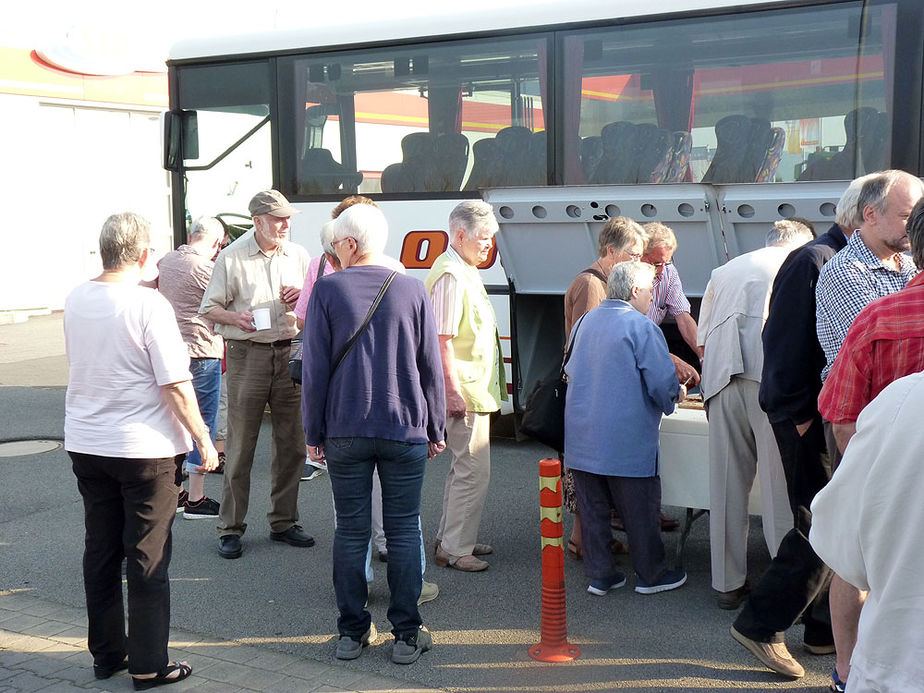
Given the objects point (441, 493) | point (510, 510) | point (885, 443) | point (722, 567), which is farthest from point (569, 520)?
point (885, 443)

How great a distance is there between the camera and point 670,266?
6.50m

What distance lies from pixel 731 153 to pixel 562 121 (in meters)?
1.30

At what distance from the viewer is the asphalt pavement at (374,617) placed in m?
4.10

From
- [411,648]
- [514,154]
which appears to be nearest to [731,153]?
[514,154]

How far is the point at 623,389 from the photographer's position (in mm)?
4844

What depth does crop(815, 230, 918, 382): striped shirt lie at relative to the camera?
365 centimetres

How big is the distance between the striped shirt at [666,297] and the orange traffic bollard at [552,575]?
8.10ft

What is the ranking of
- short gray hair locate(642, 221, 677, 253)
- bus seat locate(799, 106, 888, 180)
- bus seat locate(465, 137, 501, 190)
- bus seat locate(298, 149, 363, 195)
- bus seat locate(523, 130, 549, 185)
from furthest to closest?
1. bus seat locate(298, 149, 363, 195)
2. bus seat locate(465, 137, 501, 190)
3. bus seat locate(523, 130, 549, 185)
4. bus seat locate(799, 106, 888, 180)
5. short gray hair locate(642, 221, 677, 253)

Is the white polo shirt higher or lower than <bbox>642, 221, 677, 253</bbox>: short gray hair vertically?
lower

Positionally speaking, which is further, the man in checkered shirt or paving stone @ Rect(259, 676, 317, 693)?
paving stone @ Rect(259, 676, 317, 693)

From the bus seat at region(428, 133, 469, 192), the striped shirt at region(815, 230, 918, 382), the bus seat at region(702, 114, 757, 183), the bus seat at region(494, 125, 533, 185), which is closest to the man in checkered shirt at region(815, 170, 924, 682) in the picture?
the striped shirt at region(815, 230, 918, 382)

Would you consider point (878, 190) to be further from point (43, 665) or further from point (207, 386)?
point (207, 386)

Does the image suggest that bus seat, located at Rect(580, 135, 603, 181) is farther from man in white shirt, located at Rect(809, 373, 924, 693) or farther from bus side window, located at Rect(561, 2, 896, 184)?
man in white shirt, located at Rect(809, 373, 924, 693)

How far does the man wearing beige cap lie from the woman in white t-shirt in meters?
1.63
